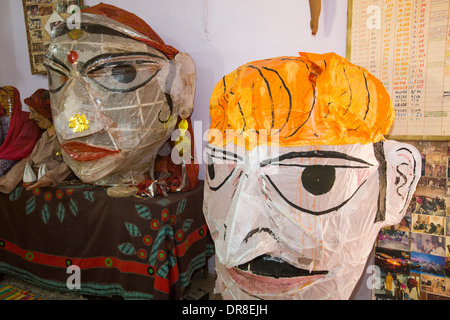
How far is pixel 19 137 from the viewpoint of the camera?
1.68m

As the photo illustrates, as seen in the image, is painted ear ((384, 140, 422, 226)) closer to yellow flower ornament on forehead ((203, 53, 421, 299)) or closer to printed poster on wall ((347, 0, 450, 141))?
yellow flower ornament on forehead ((203, 53, 421, 299))

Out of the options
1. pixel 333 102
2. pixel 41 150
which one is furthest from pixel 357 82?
pixel 41 150

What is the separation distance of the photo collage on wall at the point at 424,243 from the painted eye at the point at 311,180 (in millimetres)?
595

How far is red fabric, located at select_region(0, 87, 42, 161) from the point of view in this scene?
1.64 meters

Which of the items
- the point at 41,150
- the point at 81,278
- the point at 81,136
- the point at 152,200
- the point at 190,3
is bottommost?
the point at 81,278

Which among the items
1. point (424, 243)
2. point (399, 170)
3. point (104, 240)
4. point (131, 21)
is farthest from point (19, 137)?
point (424, 243)

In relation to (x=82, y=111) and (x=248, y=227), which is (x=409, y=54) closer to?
(x=248, y=227)

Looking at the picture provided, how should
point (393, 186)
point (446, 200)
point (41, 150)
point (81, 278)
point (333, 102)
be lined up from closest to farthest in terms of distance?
1. point (333, 102)
2. point (393, 186)
3. point (446, 200)
4. point (81, 278)
5. point (41, 150)

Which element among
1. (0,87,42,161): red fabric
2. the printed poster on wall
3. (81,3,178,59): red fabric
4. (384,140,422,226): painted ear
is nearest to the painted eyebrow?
(384,140,422,226): painted ear

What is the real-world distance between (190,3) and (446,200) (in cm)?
139

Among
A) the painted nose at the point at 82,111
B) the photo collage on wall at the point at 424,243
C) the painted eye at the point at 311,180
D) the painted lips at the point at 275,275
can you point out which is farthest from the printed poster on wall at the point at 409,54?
the painted nose at the point at 82,111

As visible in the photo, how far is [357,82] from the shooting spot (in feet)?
2.44

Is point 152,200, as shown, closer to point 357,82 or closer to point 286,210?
point 286,210

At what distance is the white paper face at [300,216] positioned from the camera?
0.74 meters
